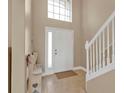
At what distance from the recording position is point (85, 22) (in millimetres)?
7234

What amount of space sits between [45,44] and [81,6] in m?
3.11

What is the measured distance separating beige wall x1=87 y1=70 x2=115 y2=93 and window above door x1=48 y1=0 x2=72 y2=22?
12.9ft

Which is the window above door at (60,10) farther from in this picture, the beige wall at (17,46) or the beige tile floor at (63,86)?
the beige wall at (17,46)

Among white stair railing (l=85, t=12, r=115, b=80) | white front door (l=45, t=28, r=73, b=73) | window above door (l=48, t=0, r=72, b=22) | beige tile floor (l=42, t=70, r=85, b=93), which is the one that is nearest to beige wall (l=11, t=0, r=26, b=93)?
white stair railing (l=85, t=12, r=115, b=80)

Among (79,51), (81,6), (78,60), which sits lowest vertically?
(78,60)

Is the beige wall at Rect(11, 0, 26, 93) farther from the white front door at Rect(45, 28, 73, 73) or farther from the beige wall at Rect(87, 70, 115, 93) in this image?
the white front door at Rect(45, 28, 73, 73)

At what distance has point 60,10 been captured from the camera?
6922 millimetres

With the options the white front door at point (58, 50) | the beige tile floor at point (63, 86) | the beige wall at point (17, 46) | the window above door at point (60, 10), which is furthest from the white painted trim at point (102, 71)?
the window above door at point (60, 10)

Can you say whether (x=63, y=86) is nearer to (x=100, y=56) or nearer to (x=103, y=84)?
(x=103, y=84)

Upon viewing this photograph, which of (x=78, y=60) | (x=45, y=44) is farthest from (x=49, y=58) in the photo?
(x=78, y=60)

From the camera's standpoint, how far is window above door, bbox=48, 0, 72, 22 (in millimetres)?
6449

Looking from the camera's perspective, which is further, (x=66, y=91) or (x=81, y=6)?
(x=81, y=6)

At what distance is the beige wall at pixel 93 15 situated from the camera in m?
5.65
